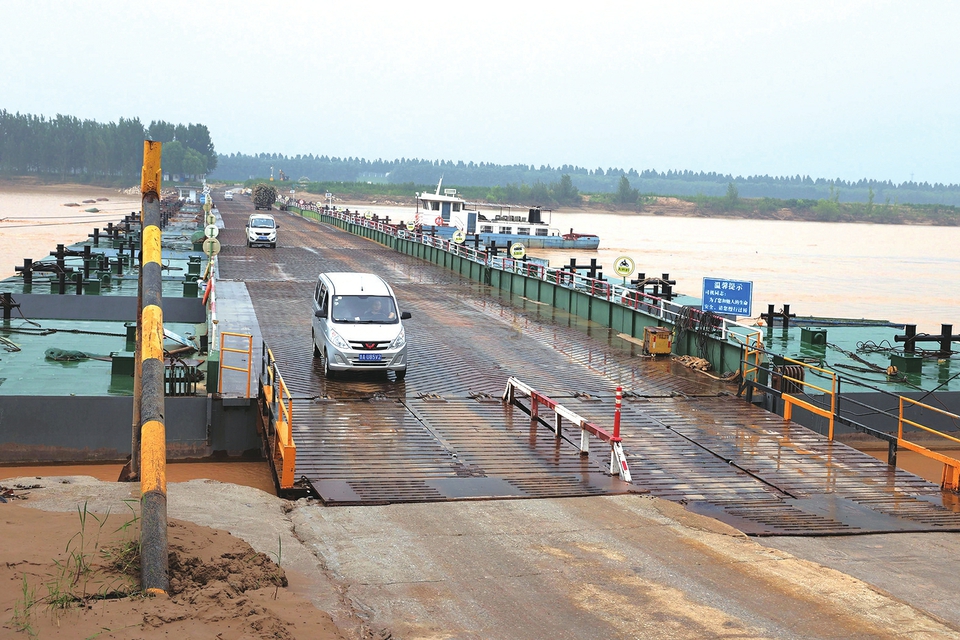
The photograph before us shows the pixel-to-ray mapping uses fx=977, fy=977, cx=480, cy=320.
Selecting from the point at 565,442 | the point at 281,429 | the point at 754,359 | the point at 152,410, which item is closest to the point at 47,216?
the point at 754,359

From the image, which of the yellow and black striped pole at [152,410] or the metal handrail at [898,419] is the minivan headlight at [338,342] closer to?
the metal handrail at [898,419]

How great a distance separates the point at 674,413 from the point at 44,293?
890 inches

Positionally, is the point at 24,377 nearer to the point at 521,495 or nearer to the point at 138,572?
the point at 521,495

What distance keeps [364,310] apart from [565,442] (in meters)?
5.93

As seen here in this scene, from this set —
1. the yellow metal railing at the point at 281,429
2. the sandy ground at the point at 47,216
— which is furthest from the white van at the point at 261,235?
the yellow metal railing at the point at 281,429

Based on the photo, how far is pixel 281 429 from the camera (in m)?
14.0

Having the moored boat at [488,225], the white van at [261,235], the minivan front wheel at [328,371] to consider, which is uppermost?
the moored boat at [488,225]

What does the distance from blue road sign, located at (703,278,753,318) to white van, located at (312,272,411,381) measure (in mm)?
7092

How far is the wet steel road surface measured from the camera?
42.9 feet

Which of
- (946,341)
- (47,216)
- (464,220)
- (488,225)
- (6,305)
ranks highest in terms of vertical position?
(464,220)

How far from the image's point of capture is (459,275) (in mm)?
42375

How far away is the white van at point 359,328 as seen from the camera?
19109 millimetres

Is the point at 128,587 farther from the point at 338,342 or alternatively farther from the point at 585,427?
the point at 338,342

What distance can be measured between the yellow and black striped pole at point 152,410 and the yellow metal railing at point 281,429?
Result: 429cm
